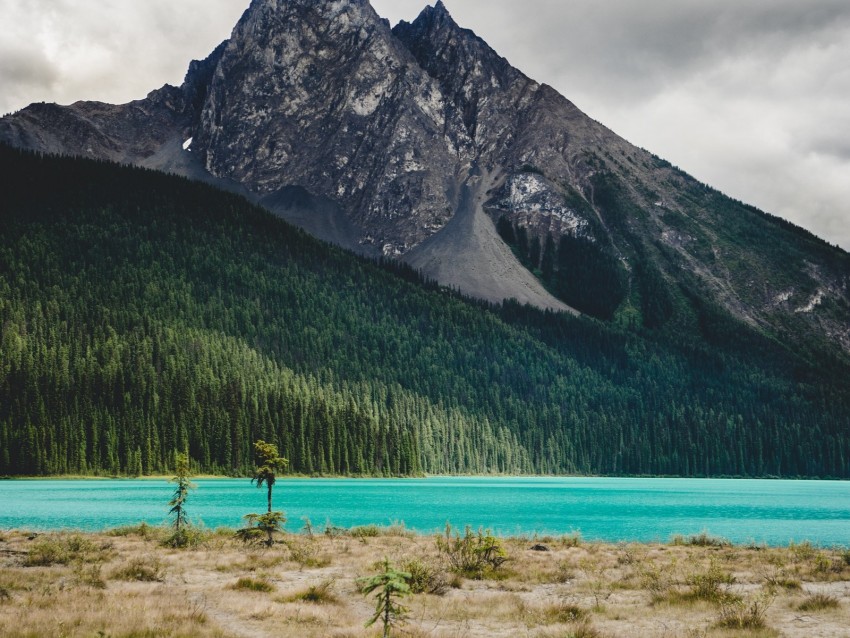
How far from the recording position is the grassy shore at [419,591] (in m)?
18.5

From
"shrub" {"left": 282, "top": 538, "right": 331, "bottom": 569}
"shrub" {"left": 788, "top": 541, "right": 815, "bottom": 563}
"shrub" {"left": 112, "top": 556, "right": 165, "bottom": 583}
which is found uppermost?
"shrub" {"left": 112, "top": 556, "right": 165, "bottom": 583}

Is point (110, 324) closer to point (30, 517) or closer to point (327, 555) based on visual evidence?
point (30, 517)

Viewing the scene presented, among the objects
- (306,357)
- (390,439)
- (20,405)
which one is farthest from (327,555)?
(306,357)

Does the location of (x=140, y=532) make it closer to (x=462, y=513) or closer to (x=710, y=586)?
(x=710, y=586)

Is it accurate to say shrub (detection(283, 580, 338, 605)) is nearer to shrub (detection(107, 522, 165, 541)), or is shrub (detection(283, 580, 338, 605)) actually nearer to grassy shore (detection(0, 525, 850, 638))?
grassy shore (detection(0, 525, 850, 638))

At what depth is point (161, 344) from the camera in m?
155

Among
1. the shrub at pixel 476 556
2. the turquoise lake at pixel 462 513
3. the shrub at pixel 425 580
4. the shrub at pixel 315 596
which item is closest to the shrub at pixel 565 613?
the shrub at pixel 425 580

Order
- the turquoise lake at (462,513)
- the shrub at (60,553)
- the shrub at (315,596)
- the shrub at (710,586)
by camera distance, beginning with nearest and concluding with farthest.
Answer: the shrub at (315,596) → the shrub at (710,586) → the shrub at (60,553) → the turquoise lake at (462,513)

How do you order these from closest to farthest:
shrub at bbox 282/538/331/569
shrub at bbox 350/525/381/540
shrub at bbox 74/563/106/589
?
shrub at bbox 74/563/106/589 → shrub at bbox 282/538/331/569 → shrub at bbox 350/525/381/540

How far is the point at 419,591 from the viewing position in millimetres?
25000

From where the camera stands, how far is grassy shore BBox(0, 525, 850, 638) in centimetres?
1847

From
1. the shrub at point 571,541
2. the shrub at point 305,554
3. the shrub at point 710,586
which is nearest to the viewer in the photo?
the shrub at point 710,586

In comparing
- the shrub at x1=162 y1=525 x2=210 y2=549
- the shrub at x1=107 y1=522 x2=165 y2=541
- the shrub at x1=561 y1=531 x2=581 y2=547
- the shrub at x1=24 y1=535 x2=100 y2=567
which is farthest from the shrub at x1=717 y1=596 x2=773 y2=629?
the shrub at x1=107 y1=522 x2=165 y2=541

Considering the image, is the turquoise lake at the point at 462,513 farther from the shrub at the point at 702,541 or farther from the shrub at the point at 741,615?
the shrub at the point at 741,615
